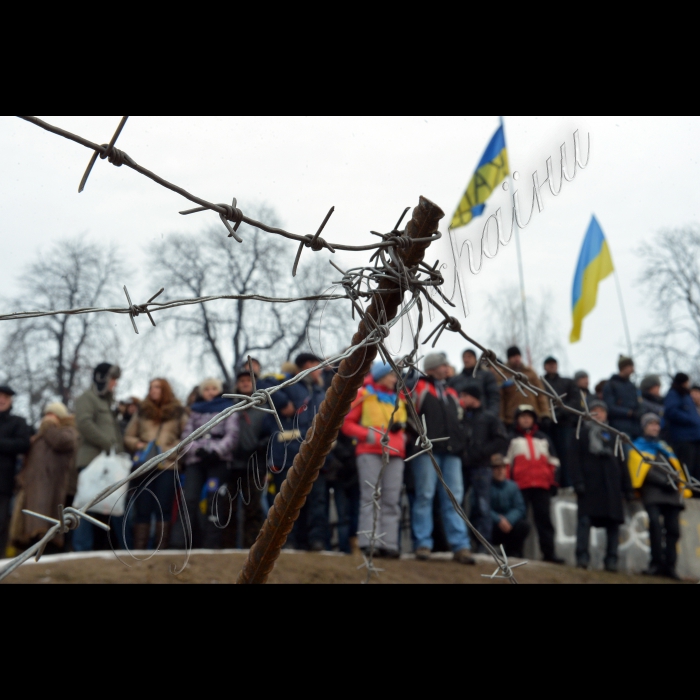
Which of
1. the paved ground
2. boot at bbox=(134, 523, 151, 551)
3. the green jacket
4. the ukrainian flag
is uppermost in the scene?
the ukrainian flag

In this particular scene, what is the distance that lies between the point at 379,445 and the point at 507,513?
1.86m

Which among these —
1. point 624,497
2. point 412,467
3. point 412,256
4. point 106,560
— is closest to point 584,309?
point 624,497

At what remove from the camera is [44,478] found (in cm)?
608

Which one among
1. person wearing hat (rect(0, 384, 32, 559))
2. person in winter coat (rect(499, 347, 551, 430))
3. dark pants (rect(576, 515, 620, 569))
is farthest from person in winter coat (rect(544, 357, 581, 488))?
person wearing hat (rect(0, 384, 32, 559))

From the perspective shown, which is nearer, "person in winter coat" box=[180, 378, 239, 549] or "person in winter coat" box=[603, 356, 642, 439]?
"person in winter coat" box=[180, 378, 239, 549]

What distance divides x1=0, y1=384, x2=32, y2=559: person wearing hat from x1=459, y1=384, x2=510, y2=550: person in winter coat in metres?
3.67

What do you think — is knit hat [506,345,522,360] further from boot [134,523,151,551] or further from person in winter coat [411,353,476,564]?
boot [134,523,151,551]

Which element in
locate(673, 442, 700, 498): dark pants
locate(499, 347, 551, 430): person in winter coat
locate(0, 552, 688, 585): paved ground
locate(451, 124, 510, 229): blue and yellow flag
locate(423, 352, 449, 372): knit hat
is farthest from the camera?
locate(451, 124, 510, 229): blue and yellow flag

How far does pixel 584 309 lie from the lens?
1116 cm

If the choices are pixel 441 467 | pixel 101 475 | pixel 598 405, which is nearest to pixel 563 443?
pixel 598 405

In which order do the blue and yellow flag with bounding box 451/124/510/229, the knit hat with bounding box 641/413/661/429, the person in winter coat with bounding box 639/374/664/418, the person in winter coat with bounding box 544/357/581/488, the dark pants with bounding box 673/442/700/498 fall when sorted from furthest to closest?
the blue and yellow flag with bounding box 451/124/510/229 → the person in winter coat with bounding box 639/374/664/418 → the person in winter coat with bounding box 544/357/581/488 → the dark pants with bounding box 673/442/700/498 → the knit hat with bounding box 641/413/661/429

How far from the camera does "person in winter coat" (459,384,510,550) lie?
6.92m

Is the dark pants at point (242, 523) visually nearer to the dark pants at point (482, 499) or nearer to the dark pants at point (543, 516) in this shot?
the dark pants at point (482, 499)

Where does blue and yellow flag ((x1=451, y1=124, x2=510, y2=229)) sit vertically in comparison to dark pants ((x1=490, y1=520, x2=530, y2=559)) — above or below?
above
